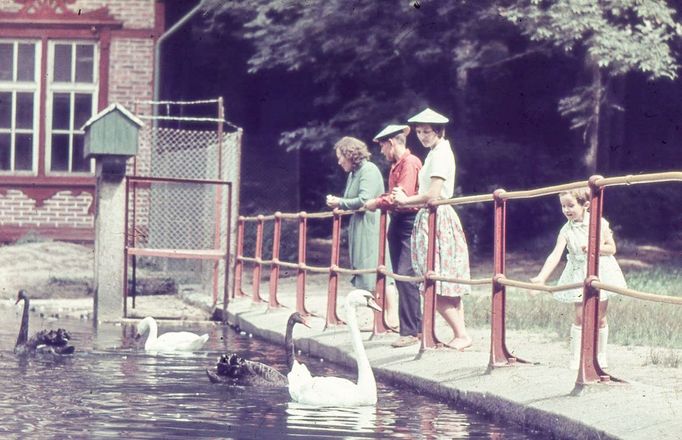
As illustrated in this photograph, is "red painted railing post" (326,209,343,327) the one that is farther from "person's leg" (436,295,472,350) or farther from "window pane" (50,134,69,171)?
"window pane" (50,134,69,171)

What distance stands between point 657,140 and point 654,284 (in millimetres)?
10235

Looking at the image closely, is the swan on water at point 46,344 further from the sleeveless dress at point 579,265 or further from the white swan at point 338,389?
the sleeveless dress at point 579,265

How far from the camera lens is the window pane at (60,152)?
2558cm

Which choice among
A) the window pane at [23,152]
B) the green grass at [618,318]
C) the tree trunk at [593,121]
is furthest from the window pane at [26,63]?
the green grass at [618,318]

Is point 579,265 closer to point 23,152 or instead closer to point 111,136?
point 111,136

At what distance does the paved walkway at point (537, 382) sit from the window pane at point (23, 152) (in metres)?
12.3

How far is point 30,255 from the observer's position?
2152 centimetres

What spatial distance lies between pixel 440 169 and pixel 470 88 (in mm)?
16067

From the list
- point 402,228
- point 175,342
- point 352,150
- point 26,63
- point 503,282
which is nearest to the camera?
point 503,282

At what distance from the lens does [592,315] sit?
8320 mm

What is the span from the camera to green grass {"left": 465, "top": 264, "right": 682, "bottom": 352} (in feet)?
40.3

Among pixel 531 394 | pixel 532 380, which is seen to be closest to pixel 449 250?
pixel 532 380

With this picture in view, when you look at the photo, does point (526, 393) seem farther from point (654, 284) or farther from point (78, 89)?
point (78, 89)

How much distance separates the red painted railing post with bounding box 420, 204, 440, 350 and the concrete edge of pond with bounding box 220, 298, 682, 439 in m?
0.13
